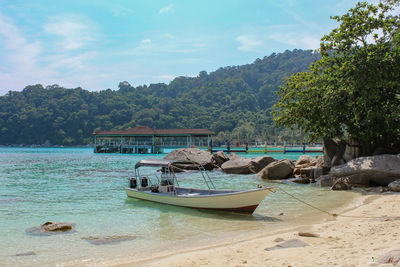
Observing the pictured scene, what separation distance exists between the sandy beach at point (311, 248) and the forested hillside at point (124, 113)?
86184 millimetres

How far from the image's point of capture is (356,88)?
13.9 metres

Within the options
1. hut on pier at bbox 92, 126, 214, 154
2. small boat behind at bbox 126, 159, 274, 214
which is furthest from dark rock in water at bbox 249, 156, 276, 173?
hut on pier at bbox 92, 126, 214, 154

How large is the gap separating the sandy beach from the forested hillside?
86.2 meters

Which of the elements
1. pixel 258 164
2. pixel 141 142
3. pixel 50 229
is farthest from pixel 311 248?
pixel 141 142

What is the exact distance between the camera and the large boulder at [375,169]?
1371cm

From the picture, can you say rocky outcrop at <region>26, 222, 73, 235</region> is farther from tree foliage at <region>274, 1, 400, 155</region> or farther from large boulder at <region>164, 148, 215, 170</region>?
large boulder at <region>164, 148, 215, 170</region>

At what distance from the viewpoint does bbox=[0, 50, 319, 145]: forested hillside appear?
107m

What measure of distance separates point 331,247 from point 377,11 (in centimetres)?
1301

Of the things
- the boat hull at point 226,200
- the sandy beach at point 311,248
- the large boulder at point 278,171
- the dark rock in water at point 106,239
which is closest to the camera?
the sandy beach at point 311,248

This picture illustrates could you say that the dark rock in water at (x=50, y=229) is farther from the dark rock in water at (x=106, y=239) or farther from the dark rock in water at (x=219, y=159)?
the dark rock in water at (x=219, y=159)

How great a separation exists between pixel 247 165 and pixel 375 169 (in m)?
9.36

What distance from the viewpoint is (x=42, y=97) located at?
114625 millimetres

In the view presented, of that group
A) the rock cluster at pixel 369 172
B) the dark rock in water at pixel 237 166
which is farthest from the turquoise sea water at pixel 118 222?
the dark rock in water at pixel 237 166

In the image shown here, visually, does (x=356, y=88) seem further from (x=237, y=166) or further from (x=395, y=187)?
(x=237, y=166)
